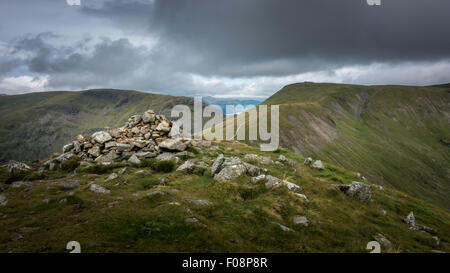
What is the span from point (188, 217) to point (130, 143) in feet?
51.8

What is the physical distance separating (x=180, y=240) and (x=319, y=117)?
519 ft

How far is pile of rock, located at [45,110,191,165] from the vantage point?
21.3 meters

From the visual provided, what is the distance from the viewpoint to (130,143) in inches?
901

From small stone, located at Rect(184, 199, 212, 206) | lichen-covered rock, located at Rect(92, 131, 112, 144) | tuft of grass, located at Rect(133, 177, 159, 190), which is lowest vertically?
small stone, located at Rect(184, 199, 212, 206)

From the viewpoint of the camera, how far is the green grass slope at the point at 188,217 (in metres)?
8.50

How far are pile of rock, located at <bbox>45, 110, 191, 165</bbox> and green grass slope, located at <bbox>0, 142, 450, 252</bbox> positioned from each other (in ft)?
15.0

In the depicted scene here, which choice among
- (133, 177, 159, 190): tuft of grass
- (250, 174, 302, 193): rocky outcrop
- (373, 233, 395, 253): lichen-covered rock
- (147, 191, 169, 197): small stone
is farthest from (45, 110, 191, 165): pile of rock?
(373, 233, 395, 253): lichen-covered rock

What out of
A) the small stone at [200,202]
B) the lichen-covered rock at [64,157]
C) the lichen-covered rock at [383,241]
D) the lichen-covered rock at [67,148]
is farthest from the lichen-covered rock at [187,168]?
the lichen-covered rock at [67,148]

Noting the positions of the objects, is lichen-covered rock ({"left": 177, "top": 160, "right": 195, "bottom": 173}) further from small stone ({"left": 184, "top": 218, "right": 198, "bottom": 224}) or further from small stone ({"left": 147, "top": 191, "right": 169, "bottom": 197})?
small stone ({"left": 184, "top": 218, "right": 198, "bottom": 224})

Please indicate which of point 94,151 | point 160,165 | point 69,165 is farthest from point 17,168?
point 160,165

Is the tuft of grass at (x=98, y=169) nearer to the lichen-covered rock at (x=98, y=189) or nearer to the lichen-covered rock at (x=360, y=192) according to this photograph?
the lichen-covered rock at (x=98, y=189)

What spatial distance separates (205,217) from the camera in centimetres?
1088

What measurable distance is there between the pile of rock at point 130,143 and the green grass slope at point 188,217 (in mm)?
4583
